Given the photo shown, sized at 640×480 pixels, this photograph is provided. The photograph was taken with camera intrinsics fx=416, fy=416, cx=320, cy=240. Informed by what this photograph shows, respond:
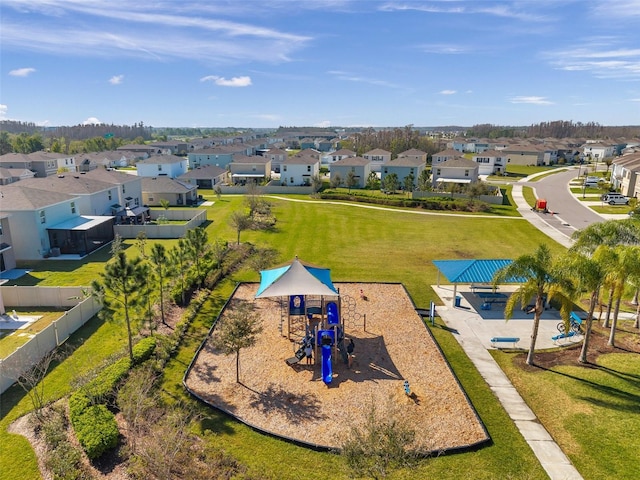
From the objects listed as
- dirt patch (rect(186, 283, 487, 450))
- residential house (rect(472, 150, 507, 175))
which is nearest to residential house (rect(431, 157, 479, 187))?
residential house (rect(472, 150, 507, 175))

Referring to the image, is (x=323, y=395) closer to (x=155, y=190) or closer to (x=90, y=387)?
(x=90, y=387)

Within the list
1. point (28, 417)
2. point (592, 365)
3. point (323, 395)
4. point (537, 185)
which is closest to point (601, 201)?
point (537, 185)

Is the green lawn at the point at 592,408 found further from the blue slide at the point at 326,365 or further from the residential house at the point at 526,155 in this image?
the residential house at the point at 526,155

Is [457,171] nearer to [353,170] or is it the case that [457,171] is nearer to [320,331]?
[353,170]

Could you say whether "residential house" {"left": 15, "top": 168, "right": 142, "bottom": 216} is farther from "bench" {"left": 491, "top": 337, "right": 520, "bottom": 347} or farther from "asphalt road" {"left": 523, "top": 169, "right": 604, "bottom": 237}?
"asphalt road" {"left": 523, "top": 169, "right": 604, "bottom": 237}

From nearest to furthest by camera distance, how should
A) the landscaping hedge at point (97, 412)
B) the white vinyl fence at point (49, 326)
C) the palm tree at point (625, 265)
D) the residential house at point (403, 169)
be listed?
the landscaping hedge at point (97, 412), the white vinyl fence at point (49, 326), the palm tree at point (625, 265), the residential house at point (403, 169)

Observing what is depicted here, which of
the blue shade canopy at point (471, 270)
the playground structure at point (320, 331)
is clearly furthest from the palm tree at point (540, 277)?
the playground structure at point (320, 331)
